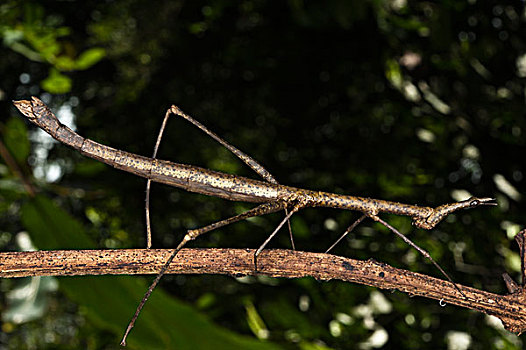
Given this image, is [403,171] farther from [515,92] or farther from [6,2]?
[6,2]

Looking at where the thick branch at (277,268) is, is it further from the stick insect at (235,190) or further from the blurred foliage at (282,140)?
the blurred foliage at (282,140)

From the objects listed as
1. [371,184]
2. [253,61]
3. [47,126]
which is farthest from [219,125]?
[47,126]

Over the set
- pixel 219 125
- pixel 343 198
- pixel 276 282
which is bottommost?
pixel 276 282

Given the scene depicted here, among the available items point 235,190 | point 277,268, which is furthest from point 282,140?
point 277,268

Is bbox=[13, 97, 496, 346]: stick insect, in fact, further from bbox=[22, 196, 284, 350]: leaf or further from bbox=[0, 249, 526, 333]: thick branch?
bbox=[22, 196, 284, 350]: leaf

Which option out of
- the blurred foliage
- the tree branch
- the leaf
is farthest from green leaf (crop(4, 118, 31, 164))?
the tree branch
